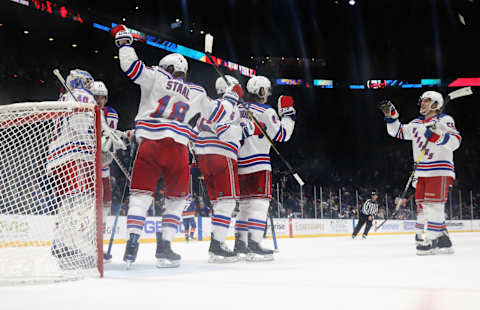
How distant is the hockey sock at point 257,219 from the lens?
13.1 feet

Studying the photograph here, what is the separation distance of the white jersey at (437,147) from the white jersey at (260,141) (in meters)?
1.40

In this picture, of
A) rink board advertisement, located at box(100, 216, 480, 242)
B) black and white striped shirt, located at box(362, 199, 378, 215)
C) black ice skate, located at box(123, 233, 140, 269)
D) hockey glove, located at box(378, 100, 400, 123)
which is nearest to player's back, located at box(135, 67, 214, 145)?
black ice skate, located at box(123, 233, 140, 269)

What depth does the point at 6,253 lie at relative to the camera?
366 centimetres

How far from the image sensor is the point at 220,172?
3.81m

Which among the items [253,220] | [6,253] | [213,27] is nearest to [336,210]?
[213,27]

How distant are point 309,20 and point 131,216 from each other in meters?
15.4

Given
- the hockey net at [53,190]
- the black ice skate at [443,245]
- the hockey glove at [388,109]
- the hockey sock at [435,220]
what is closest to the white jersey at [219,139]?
the hockey net at [53,190]

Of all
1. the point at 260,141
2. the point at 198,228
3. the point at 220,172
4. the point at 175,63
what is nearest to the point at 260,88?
the point at 260,141

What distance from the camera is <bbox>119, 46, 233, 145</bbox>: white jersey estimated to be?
10.3ft

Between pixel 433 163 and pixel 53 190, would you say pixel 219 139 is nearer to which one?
pixel 53 190

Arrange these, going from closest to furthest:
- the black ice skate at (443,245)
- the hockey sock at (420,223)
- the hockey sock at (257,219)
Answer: the hockey sock at (257,219)
the black ice skate at (443,245)
the hockey sock at (420,223)

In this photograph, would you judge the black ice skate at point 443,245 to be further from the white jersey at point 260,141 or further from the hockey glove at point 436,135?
the white jersey at point 260,141

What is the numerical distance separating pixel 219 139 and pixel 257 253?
0.97m

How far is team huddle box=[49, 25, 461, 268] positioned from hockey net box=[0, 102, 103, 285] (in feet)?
0.55
